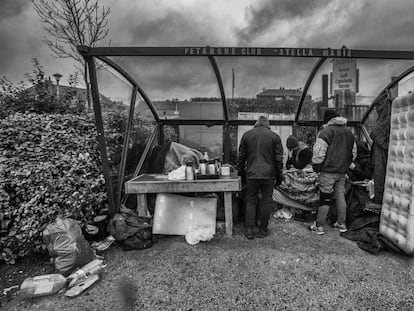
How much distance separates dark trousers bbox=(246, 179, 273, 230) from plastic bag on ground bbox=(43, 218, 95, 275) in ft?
7.13

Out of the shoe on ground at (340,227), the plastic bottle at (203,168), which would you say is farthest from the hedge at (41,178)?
the shoe on ground at (340,227)

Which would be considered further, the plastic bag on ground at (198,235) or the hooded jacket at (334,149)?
the hooded jacket at (334,149)

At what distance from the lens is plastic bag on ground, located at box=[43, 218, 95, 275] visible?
232 cm

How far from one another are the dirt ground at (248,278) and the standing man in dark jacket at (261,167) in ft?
1.01

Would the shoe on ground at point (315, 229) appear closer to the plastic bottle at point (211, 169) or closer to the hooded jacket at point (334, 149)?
the hooded jacket at point (334, 149)

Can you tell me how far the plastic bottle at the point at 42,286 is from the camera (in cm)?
209

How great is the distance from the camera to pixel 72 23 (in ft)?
18.6

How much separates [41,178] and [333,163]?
13.2ft

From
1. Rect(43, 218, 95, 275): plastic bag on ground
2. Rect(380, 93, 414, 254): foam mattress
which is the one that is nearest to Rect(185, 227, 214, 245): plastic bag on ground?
Rect(43, 218, 95, 275): plastic bag on ground

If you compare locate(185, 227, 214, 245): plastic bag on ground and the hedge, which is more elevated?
the hedge

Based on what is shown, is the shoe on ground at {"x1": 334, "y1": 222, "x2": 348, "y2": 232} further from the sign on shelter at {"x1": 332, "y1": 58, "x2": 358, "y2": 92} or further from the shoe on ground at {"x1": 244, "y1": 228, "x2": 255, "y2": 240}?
the sign on shelter at {"x1": 332, "y1": 58, "x2": 358, "y2": 92}

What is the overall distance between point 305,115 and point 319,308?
404 cm

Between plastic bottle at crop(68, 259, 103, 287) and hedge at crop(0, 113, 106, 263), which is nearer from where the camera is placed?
plastic bottle at crop(68, 259, 103, 287)

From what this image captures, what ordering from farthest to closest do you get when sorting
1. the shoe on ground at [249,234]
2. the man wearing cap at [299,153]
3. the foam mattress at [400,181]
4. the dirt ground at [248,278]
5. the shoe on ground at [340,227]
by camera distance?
the man wearing cap at [299,153], the shoe on ground at [340,227], the shoe on ground at [249,234], the foam mattress at [400,181], the dirt ground at [248,278]
